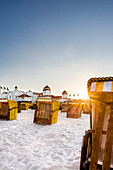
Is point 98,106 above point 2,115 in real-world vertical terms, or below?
above

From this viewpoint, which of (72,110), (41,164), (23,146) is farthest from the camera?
(72,110)

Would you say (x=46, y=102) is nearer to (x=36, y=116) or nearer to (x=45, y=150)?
(x=36, y=116)

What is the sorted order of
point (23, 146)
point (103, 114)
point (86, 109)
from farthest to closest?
point (86, 109)
point (23, 146)
point (103, 114)

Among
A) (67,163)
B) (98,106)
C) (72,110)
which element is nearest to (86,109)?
(72,110)

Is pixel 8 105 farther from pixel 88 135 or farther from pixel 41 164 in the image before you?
pixel 88 135

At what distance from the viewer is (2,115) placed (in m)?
7.93

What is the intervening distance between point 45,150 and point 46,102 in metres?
3.66

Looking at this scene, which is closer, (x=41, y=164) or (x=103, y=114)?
(x=103, y=114)

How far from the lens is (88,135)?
5.80 ft

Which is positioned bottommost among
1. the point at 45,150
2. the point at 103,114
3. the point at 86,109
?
the point at 86,109

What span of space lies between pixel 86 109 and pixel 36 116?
10741 millimetres

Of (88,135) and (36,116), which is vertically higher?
(88,135)

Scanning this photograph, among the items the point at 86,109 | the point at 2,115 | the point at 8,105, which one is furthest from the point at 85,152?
the point at 86,109

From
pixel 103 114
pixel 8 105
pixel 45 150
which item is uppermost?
pixel 103 114
